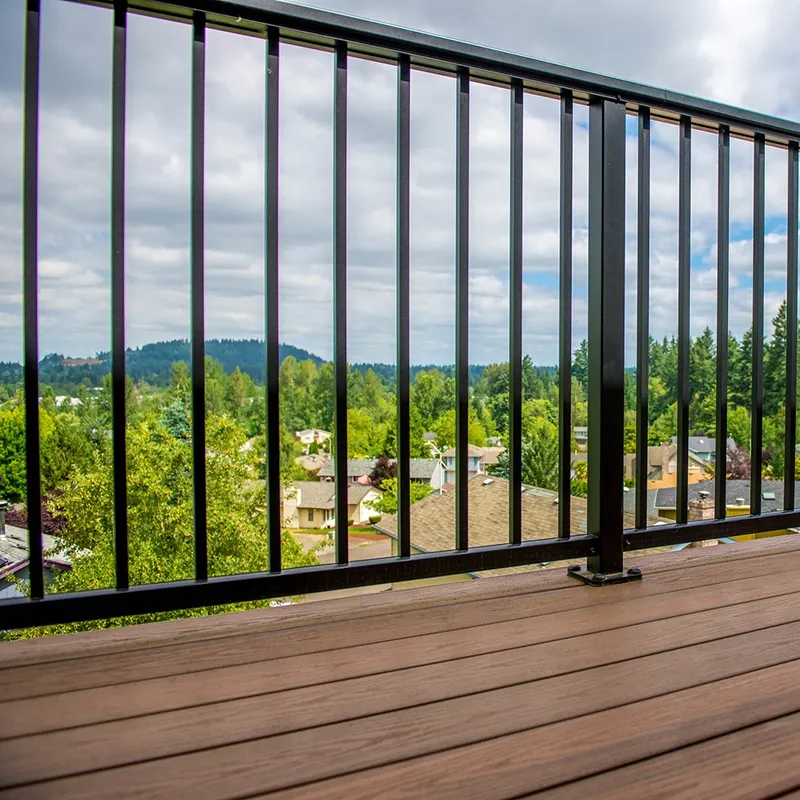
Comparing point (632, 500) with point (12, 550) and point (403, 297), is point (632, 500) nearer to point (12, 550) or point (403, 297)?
point (403, 297)

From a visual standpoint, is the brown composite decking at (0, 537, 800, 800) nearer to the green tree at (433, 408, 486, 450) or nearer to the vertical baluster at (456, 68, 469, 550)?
the vertical baluster at (456, 68, 469, 550)

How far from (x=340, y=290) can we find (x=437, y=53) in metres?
0.54

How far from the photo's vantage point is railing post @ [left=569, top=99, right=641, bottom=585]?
1486 millimetres

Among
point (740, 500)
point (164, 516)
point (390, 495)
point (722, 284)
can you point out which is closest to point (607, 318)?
point (722, 284)

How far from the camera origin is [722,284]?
1.71 meters

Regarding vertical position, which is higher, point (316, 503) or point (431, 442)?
point (431, 442)

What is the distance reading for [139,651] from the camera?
1.08 metres

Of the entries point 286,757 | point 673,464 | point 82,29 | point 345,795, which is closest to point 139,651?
point 286,757

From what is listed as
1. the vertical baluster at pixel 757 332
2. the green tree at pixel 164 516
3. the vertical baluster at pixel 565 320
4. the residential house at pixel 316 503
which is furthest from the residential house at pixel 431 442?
the green tree at pixel 164 516

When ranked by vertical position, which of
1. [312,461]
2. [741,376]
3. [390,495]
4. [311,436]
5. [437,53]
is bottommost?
[390,495]

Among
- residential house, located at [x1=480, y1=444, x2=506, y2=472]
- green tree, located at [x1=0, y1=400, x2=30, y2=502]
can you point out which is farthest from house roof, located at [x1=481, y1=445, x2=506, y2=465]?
green tree, located at [x1=0, y1=400, x2=30, y2=502]

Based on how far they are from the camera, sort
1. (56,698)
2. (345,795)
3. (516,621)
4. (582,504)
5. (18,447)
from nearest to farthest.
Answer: (345,795), (56,698), (516,621), (18,447), (582,504)

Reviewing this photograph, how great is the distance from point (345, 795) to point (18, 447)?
1.09 m

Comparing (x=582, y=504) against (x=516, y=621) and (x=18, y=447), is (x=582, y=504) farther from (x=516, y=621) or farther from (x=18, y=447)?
(x=18, y=447)
